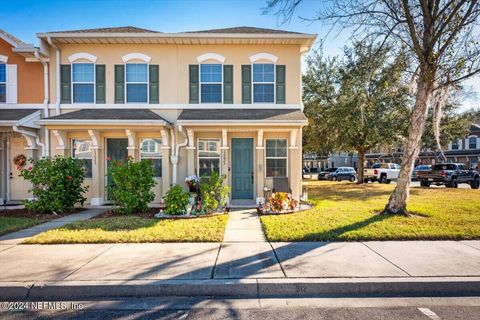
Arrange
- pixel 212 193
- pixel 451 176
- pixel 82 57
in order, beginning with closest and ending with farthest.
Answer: pixel 212 193
pixel 82 57
pixel 451 176

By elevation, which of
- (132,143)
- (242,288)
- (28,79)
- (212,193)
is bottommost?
(242,288)

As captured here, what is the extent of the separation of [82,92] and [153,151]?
3.94 meters

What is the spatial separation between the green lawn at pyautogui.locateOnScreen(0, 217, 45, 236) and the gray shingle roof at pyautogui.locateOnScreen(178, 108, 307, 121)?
5710mm

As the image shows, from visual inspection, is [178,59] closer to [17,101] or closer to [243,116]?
[243,116]

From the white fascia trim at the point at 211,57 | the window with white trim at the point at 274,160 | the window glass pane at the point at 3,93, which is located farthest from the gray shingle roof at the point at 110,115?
the window with white trim at the point at 274,160

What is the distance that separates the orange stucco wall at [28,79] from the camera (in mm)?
11641

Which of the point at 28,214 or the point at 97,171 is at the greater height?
the point at 97,171

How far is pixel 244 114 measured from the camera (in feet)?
36.1

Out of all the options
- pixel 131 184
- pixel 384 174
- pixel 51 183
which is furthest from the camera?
pixel 384 174

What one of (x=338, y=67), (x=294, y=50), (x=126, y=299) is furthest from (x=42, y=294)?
(x=338, y=67)

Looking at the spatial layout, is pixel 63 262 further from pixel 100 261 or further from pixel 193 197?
pixel 193 197

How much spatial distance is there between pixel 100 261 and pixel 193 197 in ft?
14.8

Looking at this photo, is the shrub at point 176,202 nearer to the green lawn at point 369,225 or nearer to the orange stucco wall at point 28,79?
the green lawn at point 369,225

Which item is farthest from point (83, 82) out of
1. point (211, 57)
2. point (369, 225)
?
point (369, 225)
